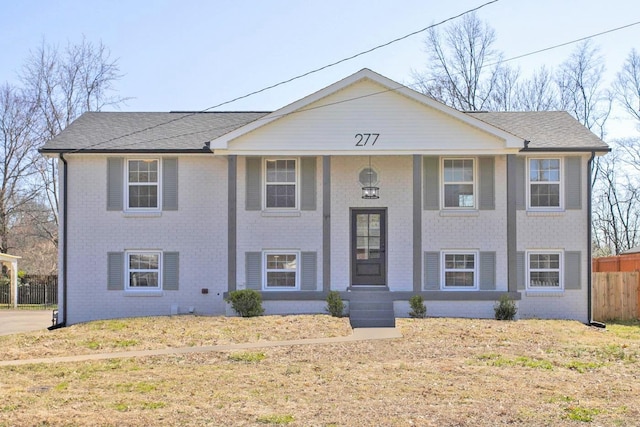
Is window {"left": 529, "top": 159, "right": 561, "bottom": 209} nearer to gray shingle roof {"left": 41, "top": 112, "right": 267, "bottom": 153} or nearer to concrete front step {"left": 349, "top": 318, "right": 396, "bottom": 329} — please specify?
concrete front step {"left": 349, "top": 318, "right": 396, "bottom": 329}

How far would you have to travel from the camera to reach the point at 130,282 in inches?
774

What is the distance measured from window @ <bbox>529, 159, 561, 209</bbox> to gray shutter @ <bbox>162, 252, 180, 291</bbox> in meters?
10.4

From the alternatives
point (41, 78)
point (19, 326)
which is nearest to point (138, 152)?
point (19, 326)

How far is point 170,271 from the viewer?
19.5 meters

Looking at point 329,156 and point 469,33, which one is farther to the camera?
point 469,33

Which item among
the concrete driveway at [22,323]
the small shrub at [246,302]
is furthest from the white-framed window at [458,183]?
the concrete driveway at [22,323]

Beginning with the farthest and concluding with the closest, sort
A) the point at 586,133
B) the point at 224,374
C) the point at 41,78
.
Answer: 1. the point at 41,78
2. the point at 586,133
3. the point at 224,374

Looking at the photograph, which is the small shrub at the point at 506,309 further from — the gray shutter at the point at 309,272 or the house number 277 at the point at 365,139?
the house number 277 at the point at 365,139

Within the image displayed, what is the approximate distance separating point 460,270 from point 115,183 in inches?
404

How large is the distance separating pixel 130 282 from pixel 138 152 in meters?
3.78

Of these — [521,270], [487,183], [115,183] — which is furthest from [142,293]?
[521,270]

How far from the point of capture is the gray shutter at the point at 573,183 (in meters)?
19.4

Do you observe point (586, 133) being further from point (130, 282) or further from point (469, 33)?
point (469, 33)

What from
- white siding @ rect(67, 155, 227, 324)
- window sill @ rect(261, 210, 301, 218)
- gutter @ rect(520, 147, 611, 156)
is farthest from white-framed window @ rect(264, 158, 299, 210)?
gutter @ rect(520, 147, 611, 156)
